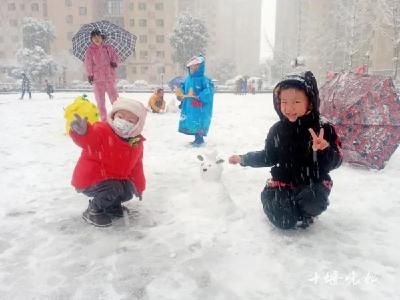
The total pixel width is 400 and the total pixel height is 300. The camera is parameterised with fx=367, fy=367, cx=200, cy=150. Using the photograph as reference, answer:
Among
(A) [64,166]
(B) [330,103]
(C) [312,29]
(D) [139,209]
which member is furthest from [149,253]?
(C) [312,29]

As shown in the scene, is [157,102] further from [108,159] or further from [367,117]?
[108,159]

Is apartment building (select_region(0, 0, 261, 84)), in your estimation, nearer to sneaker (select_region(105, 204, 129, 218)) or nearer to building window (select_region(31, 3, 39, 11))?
building window (select_region(31, 3, 39, 11))

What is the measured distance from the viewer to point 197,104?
6.62m

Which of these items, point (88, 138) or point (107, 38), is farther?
point (107, 38)

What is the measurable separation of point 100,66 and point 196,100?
8.19 feet

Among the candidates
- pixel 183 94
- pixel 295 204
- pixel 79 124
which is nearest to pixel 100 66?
pixel 183 94

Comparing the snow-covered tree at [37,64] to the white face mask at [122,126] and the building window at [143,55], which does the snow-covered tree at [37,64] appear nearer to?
the building window at [143,55]

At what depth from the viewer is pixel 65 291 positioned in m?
2.21

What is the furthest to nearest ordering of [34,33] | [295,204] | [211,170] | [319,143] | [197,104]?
1. [34,33]
2. [197,104]
3. [211,170]
4. [295,204]
5. [319,143]

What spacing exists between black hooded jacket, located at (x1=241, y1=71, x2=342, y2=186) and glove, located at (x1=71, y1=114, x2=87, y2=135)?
139cm

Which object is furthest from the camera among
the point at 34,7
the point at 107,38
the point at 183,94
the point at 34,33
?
the point at 34,7

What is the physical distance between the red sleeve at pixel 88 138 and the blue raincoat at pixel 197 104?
3691 mm

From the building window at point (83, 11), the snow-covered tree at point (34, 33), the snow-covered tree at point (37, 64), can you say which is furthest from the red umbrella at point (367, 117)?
the building window at point (83, 11)

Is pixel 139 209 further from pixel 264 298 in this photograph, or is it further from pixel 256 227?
pixel 264 298
